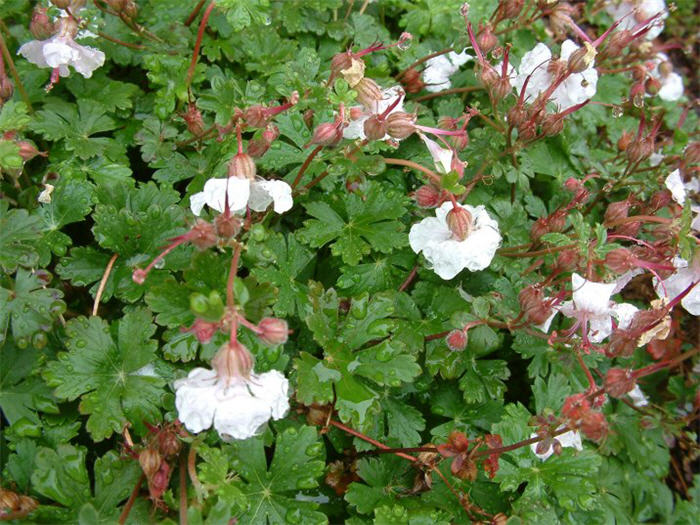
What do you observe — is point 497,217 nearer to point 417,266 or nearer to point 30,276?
point 417,266

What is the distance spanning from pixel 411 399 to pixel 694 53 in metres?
3.35

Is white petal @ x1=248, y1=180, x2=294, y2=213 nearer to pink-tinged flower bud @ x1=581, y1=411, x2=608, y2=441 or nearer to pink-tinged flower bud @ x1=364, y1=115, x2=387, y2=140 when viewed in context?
pink-tinged flower bud @ x1=364, y1=115, x2=387, y2=140

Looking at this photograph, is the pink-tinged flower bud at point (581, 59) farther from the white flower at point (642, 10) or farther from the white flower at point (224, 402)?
the white flower at point (224, 402)

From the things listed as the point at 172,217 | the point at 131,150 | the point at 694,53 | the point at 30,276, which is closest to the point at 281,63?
the point at 131,150

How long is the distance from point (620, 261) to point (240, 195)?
3.41 ft

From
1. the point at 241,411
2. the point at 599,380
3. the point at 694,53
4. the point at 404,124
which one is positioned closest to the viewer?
the point at 241,411

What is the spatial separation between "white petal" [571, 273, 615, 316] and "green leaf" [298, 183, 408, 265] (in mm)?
580

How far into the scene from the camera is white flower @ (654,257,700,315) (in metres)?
1.81

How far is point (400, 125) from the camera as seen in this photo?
5.50 feet

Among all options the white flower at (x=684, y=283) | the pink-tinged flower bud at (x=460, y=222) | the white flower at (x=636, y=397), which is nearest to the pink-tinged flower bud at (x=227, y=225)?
the pink-tinged flower bud at (x=460, y=222)

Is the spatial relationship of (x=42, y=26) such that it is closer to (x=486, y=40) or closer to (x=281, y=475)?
(x=486, y=40)

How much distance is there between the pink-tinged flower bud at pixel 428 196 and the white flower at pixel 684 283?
694mm

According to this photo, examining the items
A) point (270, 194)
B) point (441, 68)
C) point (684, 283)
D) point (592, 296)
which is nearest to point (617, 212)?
point (684, 283)

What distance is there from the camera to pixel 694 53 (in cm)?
402
